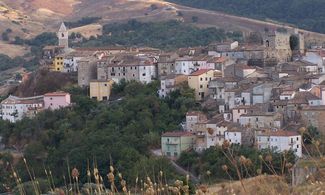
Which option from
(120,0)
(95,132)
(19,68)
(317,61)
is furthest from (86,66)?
(120,0)

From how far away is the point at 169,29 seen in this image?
59500mm

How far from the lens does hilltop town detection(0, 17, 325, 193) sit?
26094 millimetres

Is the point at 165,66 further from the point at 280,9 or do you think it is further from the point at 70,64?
the point at 280,9

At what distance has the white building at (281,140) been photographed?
24000 mm

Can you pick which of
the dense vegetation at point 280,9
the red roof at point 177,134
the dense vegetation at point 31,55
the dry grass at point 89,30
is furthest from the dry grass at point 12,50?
the red roof at point 177,134

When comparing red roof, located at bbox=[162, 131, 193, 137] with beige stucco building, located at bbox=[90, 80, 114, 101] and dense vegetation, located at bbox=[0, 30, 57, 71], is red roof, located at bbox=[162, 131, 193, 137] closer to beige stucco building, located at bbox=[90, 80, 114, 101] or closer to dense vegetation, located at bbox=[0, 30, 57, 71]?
beige stucco building, located at bbox=[90, 80, 114, 101]

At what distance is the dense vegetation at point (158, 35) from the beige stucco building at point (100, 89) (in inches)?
720

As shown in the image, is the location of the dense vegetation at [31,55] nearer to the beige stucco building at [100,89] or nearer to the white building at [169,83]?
the beige stucco building at [100,89]

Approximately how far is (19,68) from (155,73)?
2121 centimetres

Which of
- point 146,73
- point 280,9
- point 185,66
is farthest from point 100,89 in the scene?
point 280,9

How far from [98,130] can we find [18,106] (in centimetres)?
525

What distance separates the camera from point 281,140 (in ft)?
79.8

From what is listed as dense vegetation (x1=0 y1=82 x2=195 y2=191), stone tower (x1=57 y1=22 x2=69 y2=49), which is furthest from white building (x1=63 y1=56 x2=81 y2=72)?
stone tower (x1=57 y1=22 x2=69 y2=49)

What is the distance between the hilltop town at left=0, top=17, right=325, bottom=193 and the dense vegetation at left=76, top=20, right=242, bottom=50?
1572 centimetres
